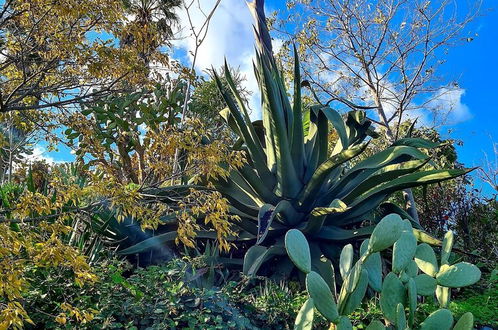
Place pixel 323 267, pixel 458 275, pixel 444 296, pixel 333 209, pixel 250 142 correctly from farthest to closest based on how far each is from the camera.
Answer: pixel 250 142
pixel 323 267
pixel 333 209
pixel 444 296
pixel 458 275

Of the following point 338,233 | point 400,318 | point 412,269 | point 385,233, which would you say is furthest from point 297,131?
point 400,318

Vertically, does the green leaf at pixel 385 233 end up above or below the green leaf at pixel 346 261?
above

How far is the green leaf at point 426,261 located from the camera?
9.32 ft

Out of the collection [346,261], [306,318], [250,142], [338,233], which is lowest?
[306,318]

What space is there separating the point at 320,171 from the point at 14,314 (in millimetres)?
3058

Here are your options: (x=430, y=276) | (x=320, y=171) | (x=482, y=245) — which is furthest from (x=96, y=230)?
(x=482, y=245)

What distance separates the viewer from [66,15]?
3172mm

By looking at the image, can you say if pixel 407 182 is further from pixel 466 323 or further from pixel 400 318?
pixel 400 318

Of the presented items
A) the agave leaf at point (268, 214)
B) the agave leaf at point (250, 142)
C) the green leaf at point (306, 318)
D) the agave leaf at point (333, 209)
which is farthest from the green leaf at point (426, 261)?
the agave leaf at point (250, 142)

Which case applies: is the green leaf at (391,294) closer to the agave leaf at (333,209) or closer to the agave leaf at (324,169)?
the agave leaf at (333,209)

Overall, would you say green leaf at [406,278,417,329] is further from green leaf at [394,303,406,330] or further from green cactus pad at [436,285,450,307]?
green cactus pad at [436,285,450,307]

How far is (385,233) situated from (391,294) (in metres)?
0.36

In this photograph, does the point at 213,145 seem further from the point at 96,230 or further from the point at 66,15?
the point at 96,230

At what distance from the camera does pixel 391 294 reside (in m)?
2.57
